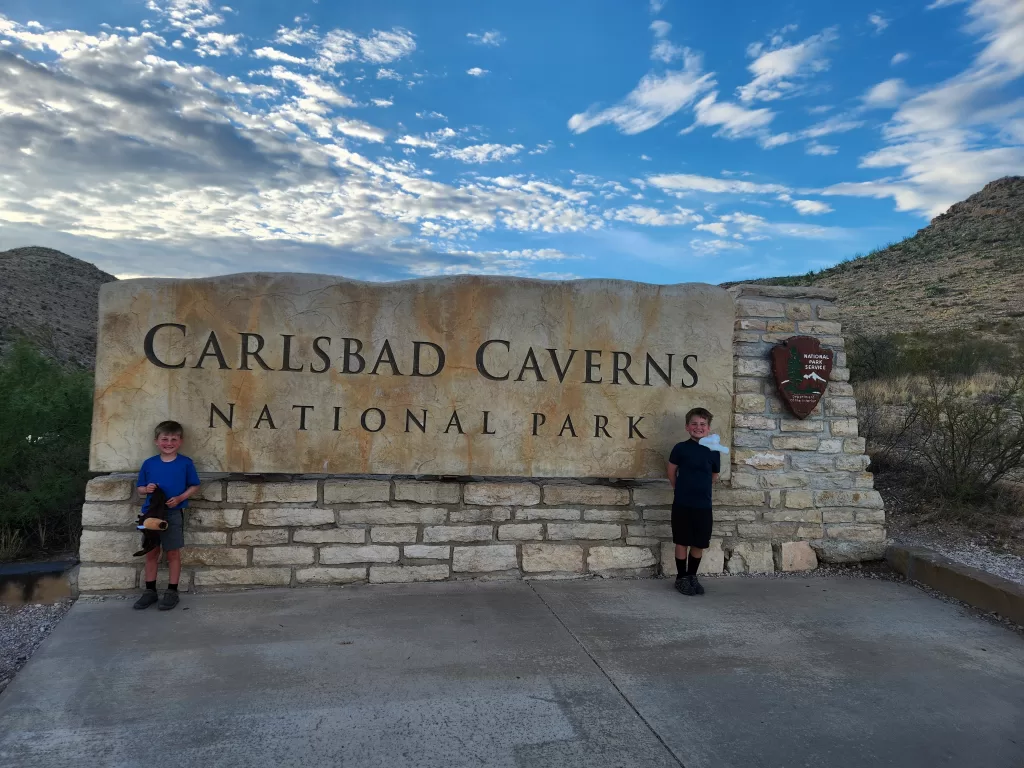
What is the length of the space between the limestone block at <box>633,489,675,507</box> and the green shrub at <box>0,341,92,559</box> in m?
4.66

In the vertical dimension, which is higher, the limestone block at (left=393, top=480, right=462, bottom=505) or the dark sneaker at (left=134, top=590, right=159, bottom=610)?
the limestone block at (left=393, top=480, right=462, bottom=505)

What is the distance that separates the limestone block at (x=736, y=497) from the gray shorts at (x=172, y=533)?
4020 mm

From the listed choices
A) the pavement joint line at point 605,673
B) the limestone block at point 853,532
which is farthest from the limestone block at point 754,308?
the pavement joint line at point 605,673

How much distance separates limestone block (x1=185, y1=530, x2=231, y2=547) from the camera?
15.3 ft

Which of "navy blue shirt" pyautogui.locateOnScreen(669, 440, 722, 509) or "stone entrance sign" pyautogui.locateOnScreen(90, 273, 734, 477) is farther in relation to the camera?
"navy blue shirt" pyautogui.locateOnScreen(669, 440, 722, 509)

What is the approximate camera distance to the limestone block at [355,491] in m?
4.83

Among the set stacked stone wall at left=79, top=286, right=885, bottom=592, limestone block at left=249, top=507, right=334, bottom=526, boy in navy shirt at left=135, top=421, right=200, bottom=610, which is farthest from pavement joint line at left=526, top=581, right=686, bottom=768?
boy in navy shirt at left=135, top=421, right=200, bottom=610

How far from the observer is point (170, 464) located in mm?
4418

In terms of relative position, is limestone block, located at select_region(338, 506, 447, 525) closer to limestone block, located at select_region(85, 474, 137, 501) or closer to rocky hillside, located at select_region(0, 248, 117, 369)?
limestone block, located at select_region(85, 474, 137, 501)

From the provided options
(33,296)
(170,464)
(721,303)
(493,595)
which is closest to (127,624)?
(170,464)

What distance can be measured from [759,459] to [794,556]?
0.89m

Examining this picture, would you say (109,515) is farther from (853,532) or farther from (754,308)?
(853,532)

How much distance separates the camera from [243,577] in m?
4.71

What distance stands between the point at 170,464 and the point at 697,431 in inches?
147
